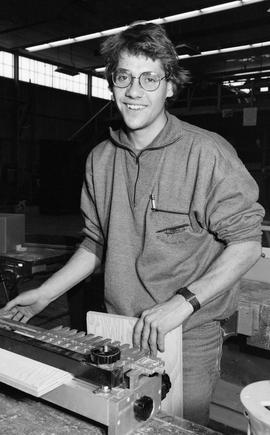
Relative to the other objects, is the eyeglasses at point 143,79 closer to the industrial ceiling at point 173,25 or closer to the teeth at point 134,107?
the teeth at point 134,107

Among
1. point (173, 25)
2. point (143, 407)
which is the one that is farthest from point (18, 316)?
point (173, 25)

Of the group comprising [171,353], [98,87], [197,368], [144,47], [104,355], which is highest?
[98,87]

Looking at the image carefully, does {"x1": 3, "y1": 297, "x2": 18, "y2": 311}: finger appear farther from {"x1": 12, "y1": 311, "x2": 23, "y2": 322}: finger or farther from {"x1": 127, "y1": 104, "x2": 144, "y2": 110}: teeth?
{"x1": 127, "y1": 104, "x2": 144, "y2": 110}: teeth

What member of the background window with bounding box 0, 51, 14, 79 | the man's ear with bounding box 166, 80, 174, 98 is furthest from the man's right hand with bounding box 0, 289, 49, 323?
the background window with bounding box 0, 51, 14, 79

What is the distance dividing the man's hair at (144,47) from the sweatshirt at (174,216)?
0.16 meters

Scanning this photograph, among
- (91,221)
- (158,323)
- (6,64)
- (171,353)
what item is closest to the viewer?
(158,323)

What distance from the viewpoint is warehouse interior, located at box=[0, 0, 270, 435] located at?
156 inches

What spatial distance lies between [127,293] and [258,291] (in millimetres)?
1565

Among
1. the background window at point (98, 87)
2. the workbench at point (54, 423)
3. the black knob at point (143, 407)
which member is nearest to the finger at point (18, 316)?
the workbench at point (54, 423)

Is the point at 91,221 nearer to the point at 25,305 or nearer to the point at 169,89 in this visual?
the point at 25,305

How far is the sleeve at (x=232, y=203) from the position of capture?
3.86 ft

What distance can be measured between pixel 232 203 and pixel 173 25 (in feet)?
28.7

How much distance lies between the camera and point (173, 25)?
9.04 metres

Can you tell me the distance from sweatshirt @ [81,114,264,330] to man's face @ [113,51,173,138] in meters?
0.07
